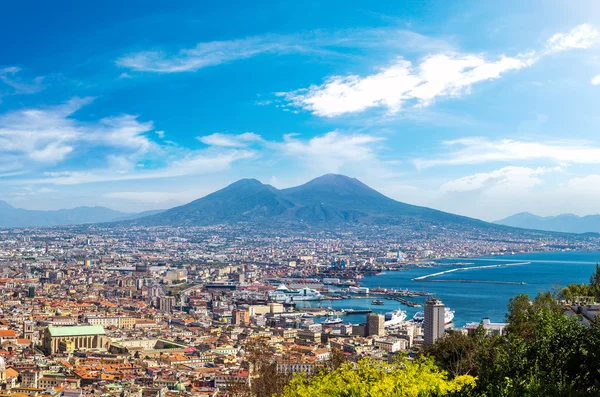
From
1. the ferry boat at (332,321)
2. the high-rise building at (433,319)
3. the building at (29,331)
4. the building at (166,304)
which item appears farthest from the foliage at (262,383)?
the building at (166,304)

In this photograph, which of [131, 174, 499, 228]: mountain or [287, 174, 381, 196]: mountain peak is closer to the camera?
[131, 174, 499, 228]: mountain

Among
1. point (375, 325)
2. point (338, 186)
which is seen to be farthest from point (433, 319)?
point (338, 186)

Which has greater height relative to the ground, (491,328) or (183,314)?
(491,328)

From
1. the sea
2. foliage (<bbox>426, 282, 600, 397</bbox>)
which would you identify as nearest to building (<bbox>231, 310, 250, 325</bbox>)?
the sea

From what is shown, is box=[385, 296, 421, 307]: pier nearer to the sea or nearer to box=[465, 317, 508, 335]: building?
the sea

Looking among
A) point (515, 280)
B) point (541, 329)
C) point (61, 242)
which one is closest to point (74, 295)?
point (515, 280)

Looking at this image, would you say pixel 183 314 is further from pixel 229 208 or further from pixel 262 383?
pixel 229 208

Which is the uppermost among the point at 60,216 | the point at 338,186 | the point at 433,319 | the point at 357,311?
the point at 338,186
